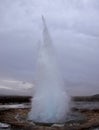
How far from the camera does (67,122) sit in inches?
1446

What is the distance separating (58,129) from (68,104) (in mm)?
9164

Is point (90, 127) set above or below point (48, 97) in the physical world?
below

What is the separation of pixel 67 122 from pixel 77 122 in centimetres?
120

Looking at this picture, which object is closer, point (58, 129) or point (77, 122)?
point (58, 129)

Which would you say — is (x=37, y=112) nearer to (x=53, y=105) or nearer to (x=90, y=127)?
(x=53, y=105)

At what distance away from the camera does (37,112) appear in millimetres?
39281

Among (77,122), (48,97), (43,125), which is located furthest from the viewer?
(48,97)

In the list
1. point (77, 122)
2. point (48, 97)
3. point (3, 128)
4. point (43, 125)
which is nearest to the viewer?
point (3, 128)

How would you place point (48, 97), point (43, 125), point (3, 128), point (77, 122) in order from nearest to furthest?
1. point (3, 128)
2. point (43, 125)
3. point (77, 122)
4. point (48, 97)

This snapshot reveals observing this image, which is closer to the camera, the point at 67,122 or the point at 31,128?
the point at 31,128

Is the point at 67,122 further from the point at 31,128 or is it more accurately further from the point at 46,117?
the point at 31,128

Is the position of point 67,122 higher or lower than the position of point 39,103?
lower

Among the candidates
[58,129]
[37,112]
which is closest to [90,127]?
[58,129]

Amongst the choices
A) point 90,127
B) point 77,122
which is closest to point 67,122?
point 77,122
